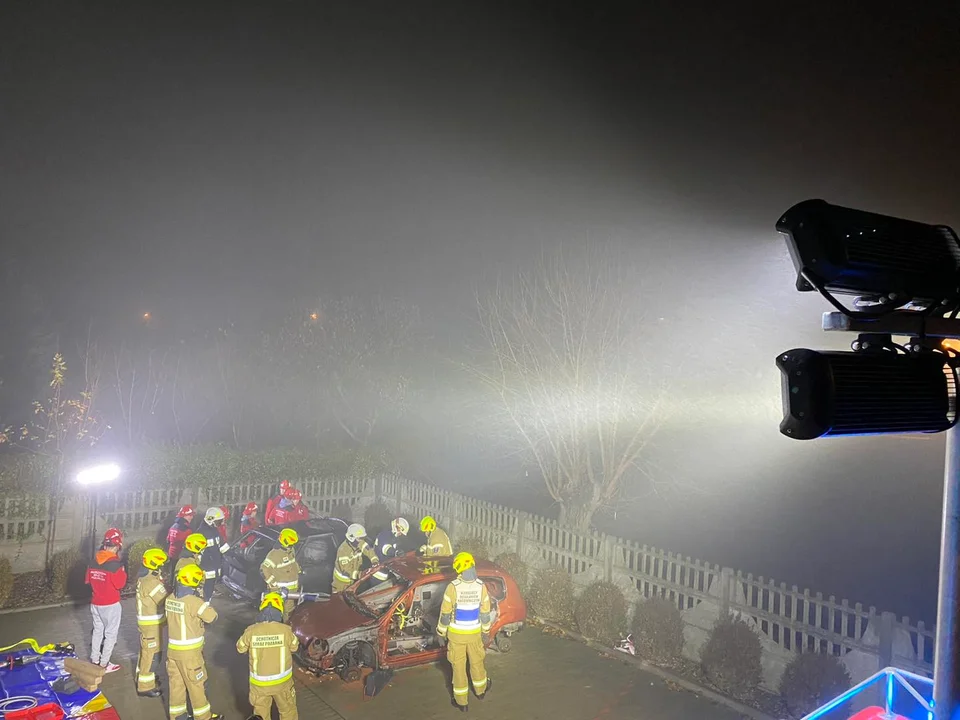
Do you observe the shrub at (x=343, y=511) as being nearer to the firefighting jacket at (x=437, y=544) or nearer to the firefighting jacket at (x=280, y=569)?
the firefighting jacket at (x=437, y=544)

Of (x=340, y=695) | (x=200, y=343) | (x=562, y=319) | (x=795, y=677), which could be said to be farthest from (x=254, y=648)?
(x=200, y=343)

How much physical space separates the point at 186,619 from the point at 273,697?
1.24 metres

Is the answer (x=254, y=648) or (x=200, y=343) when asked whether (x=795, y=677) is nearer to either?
(x=254, y=648)

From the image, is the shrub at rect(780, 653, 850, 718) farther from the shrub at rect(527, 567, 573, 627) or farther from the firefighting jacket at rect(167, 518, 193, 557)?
the firefighting jacket at rect(167, 518, 193, 557)

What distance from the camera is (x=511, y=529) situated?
13.1 m

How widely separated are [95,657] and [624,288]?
34.0ft

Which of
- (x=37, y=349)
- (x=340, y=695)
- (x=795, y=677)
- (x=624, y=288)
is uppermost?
(x=624, y=288)

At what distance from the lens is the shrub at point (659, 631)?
9.53m

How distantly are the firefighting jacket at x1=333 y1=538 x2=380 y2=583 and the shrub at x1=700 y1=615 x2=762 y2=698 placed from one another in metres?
4.87

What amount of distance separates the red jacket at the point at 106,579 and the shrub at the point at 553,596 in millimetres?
6162

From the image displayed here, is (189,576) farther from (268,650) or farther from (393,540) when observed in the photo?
(393,540)

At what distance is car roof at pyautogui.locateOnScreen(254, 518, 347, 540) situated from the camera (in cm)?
1188

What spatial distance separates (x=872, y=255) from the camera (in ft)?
8.73

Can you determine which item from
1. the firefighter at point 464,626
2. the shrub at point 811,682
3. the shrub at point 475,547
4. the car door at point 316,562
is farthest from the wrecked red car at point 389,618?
the shrub at point 811,682
